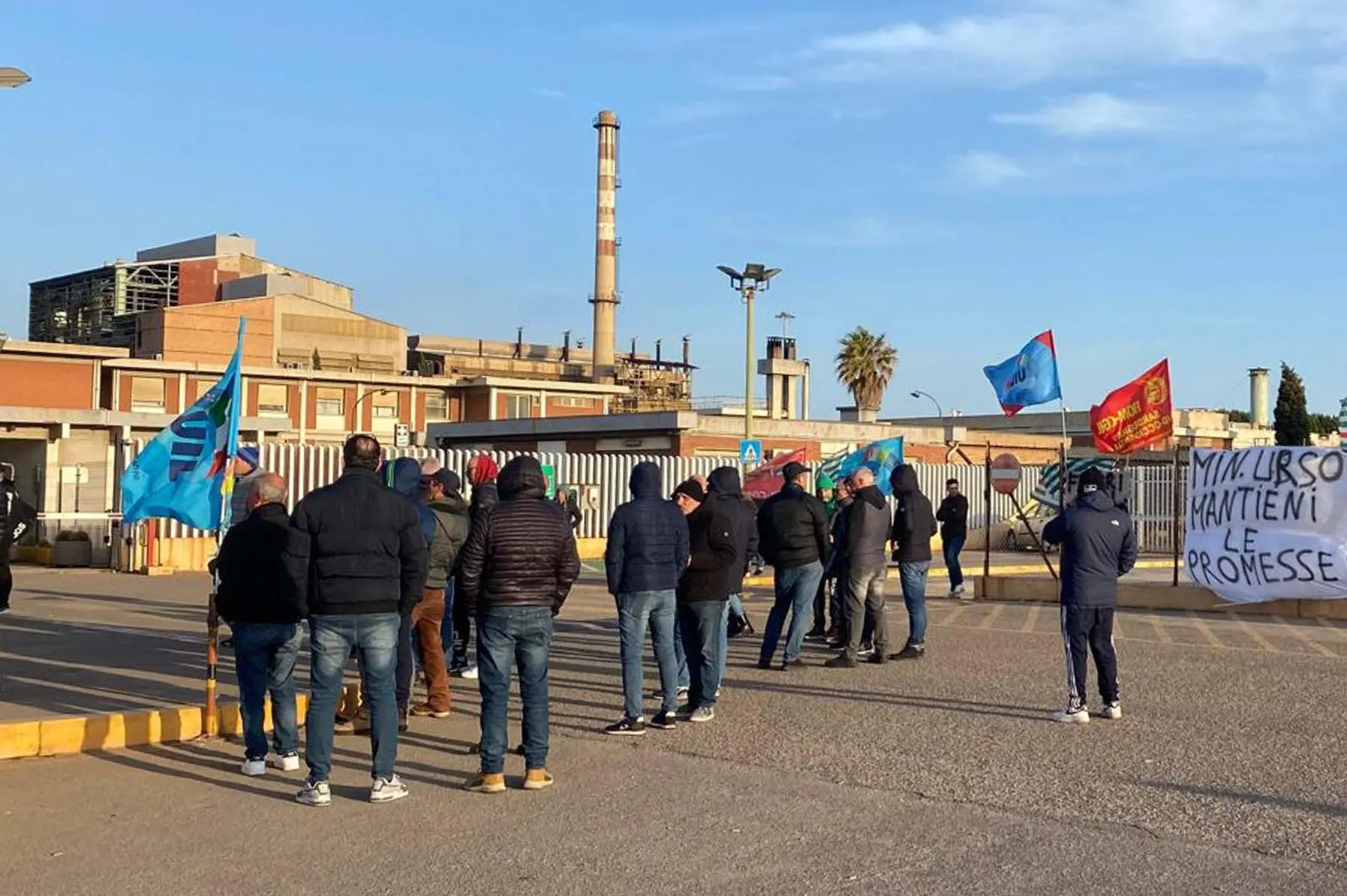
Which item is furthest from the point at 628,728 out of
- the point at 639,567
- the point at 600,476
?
the point at 600,476

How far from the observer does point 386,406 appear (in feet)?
225

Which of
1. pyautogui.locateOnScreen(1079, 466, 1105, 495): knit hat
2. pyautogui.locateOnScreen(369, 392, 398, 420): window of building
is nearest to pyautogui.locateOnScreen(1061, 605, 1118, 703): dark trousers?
pyautogui.locateOnScreen(1079, 466, 1105, 495): knit hat

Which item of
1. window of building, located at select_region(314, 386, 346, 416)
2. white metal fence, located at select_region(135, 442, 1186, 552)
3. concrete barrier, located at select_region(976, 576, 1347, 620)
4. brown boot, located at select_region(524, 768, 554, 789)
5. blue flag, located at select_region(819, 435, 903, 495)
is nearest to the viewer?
brown boot, located at select_region(524, 768, 554, 789)

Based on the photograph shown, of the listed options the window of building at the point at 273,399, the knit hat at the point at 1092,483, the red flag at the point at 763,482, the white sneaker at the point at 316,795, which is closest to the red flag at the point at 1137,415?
the red flag at the point at 763,482

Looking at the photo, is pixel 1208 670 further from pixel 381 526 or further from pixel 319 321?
pixel 319 321

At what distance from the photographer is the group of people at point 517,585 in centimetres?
779

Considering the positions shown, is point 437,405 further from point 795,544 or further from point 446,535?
point 446,535

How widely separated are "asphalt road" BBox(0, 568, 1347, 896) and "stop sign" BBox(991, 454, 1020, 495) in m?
12.1

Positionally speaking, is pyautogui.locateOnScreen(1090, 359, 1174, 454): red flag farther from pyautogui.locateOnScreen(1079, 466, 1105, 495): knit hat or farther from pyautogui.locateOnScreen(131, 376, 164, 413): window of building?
pyautogui.locateOnScreen(131, 376, 164, 413): window of building

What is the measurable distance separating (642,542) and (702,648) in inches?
44.7

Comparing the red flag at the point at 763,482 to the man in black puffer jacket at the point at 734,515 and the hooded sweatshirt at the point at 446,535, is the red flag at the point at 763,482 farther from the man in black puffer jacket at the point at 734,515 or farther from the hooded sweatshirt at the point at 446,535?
the hooded sweatshirt at the point at 446,535

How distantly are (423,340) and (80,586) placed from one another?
2479 inches

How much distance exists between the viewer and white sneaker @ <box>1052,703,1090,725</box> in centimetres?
1023

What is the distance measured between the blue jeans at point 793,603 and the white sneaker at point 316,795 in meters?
5.97
